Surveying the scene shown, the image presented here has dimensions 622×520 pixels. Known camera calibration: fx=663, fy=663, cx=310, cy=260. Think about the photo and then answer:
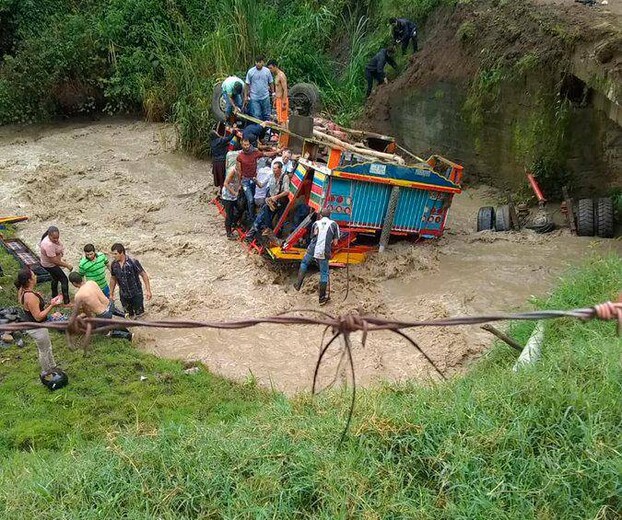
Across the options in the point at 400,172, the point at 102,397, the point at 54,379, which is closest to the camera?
the point at 102,397

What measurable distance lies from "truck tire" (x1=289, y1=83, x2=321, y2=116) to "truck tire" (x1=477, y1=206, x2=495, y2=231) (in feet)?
15.2

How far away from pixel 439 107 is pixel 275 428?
1142 centimetres

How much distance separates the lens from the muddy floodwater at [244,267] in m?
8.34

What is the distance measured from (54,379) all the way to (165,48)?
550 inches

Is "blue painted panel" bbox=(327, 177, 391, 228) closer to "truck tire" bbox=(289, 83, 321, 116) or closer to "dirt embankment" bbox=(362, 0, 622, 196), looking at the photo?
"dirt embankment" bbox=(362, 0, 622, 196)

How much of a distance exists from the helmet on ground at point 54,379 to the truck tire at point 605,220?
27.1 feet

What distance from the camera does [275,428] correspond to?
4363 mm

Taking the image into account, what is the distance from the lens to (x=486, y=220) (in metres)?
11.9

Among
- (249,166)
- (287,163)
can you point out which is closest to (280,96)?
(249,166)

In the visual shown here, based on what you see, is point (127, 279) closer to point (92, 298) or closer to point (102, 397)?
point (92, 298)

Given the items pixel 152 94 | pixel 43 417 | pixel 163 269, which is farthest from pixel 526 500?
pixel 152 94

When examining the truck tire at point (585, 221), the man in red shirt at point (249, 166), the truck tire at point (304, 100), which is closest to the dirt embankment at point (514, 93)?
the truck tire at point (585, 221)

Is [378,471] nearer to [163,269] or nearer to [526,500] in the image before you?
[526,500]

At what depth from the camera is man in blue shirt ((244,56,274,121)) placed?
12.9m
